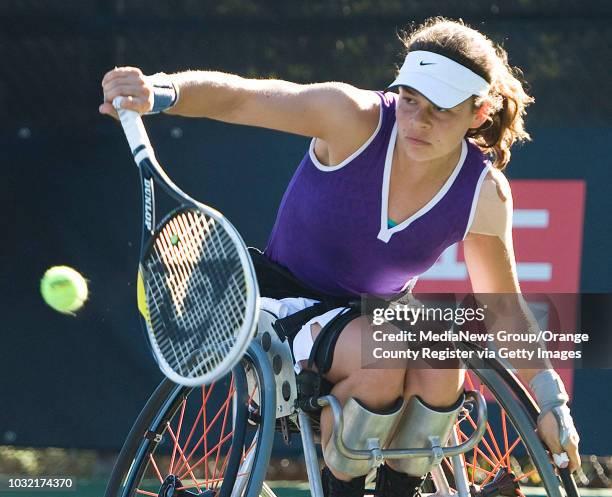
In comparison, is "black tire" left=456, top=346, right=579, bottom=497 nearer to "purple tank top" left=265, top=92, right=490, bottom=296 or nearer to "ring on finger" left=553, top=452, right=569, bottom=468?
"ring on finger" left=553, top=452, right=569, bottom=468

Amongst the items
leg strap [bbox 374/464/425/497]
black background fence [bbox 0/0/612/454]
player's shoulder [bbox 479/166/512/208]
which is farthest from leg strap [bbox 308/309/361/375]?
black background fence [bbox 0/0/612/454]

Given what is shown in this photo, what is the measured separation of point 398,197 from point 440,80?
0.87 feet

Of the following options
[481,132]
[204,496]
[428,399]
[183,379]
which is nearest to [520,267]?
[481,132]

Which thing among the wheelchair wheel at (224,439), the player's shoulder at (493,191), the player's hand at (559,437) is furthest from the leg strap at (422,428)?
the player's shoulder at (493,191)

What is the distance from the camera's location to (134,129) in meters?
2.23

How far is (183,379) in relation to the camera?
2.20 m

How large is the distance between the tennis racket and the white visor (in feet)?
1.72

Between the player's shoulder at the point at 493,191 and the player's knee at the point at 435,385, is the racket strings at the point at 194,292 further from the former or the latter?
the player's shoulder at the point at 493,191

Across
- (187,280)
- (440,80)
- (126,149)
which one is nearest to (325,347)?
(187,280)

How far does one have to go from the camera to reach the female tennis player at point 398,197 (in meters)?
2.51

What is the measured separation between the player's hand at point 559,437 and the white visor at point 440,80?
0.67 m

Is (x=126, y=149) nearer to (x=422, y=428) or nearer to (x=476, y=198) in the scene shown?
(x=476, y=198)

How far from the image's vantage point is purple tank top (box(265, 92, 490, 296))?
2.61 m

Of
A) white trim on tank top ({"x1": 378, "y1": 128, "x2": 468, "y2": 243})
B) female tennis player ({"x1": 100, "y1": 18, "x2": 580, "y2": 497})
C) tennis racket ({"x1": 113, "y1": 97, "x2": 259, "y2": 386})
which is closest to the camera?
tennis racket ({"x1": 113, "y1": 97, "x2": 259, "y2": 386})
